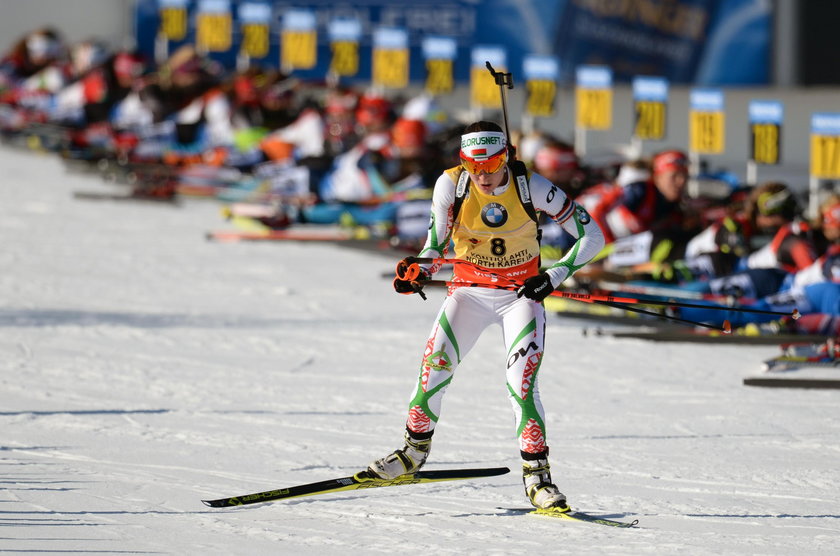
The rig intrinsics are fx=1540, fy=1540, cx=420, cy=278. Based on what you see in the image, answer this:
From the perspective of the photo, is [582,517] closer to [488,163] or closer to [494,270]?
[494,270]

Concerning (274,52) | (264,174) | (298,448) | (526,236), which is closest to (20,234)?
(264,174)

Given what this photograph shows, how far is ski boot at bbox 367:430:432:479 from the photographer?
24.2 feet

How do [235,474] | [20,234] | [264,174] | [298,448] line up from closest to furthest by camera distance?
[235,474]
[298,448]
[20,234]
[264,174]

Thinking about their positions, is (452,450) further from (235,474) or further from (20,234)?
(20,234)

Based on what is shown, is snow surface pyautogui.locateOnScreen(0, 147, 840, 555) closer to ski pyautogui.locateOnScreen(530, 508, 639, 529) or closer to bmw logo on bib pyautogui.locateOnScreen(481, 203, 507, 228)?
→ ski pyautogui.locateOnScreen(530, 508, 639, 529)

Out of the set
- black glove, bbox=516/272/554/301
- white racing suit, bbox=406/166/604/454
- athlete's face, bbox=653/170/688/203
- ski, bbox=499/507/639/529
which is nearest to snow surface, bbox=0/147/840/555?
ski, bbox=499/507/639/529

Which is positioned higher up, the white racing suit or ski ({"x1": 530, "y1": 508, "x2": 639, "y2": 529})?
the white racing suit

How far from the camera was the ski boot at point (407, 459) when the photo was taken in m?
7.39

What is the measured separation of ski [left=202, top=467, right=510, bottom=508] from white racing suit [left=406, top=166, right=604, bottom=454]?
25 centimetres

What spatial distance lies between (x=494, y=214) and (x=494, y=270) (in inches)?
10.9

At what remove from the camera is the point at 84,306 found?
41.7 feet

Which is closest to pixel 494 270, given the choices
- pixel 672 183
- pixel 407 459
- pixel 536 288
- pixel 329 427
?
pixel 536 288

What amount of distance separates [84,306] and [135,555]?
22.1 feet

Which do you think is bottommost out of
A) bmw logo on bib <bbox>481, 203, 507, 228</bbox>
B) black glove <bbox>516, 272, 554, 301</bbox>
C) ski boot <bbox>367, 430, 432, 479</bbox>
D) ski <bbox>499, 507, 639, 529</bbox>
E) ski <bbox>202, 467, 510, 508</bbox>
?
ski <bbox>499, 507, 639, 529</bbox>
